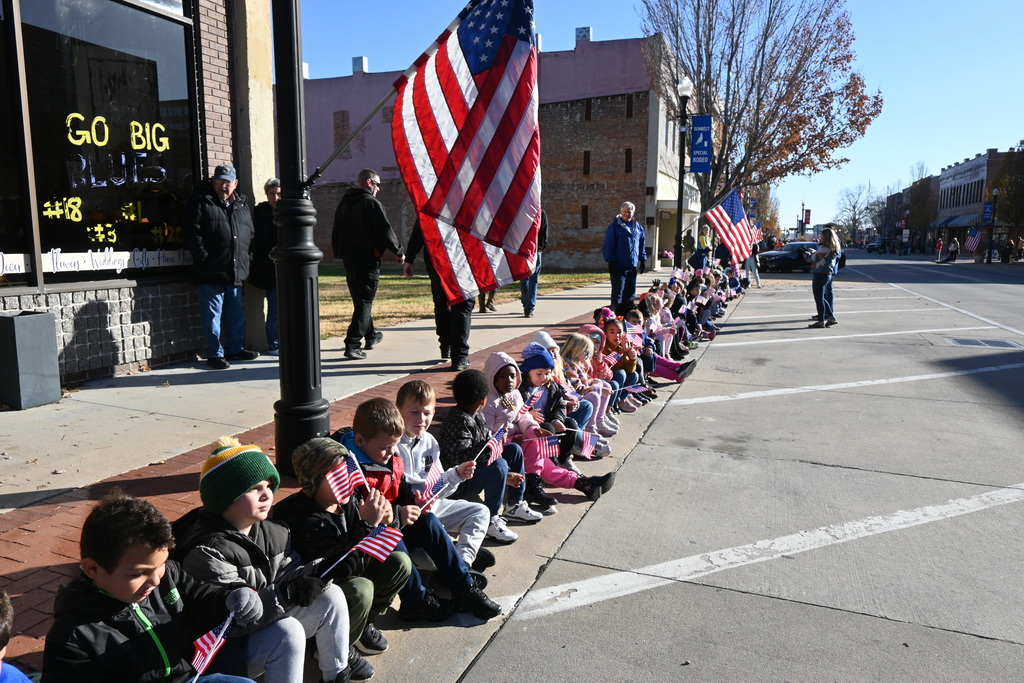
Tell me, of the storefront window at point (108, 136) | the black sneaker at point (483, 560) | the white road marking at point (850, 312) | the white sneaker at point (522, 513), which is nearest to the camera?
the black sneaker at point (483, 560)

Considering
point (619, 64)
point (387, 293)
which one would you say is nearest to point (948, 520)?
point (387, 293)

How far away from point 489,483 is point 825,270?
10.7 meters

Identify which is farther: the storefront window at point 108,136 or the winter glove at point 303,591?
the storefront window at point 108,136

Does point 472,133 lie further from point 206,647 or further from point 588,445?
point 206,647

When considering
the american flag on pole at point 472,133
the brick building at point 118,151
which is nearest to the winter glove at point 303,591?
the american flag on pole at point 472,133

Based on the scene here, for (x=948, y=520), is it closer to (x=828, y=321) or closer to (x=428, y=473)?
(x=428, y=473)

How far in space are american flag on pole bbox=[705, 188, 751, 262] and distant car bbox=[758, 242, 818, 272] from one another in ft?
53.5

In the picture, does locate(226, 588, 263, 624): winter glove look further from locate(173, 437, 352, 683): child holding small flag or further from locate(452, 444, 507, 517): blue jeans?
locate(452, 444, 507, 517): blue jeans

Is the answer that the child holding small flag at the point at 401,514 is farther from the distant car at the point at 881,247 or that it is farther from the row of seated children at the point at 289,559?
the distant car at the point at 881,247

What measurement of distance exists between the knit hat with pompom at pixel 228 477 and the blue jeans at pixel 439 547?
93 cm

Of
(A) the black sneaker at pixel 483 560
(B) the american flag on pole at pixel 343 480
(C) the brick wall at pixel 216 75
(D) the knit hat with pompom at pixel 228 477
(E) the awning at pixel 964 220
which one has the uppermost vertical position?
(E) the awning at pixel 964 220

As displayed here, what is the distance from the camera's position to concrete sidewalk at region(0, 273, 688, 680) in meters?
3.08

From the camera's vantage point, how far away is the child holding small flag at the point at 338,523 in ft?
8.98

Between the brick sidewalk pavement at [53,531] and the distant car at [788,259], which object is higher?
the distant car at [788,259]
